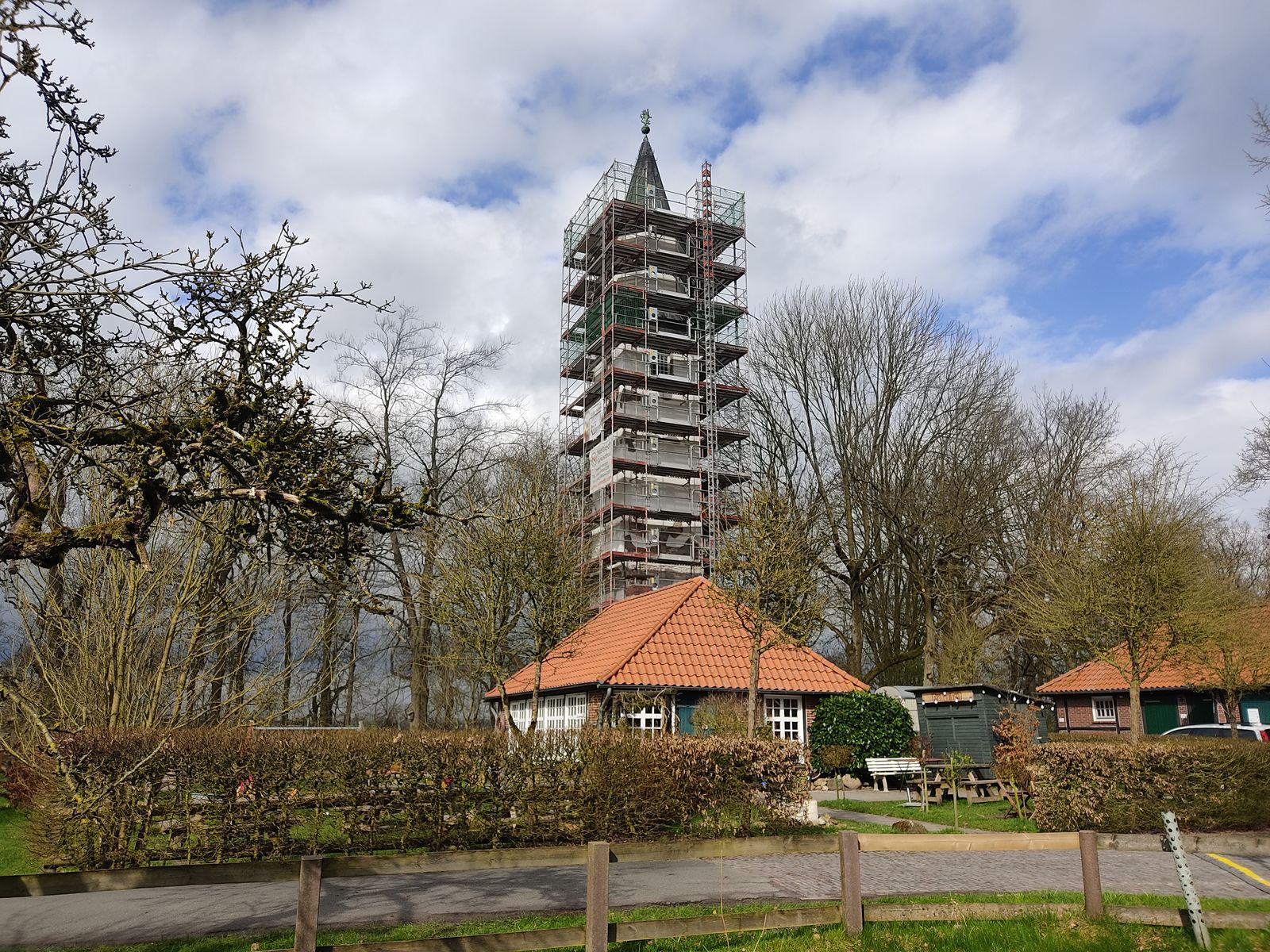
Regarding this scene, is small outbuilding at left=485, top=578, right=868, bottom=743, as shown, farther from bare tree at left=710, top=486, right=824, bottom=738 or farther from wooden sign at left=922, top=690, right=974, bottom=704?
wooden sign at left=922, top=690, right=974, bottom=704

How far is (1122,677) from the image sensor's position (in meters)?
25.0

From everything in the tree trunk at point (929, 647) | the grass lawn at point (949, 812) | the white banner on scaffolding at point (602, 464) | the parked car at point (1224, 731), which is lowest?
the grass lawn at point (949, 812)

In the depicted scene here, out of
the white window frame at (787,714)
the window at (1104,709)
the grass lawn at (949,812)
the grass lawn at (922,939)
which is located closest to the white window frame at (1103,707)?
the window at (1104,709)

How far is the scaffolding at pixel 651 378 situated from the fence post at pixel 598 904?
39.4 meters

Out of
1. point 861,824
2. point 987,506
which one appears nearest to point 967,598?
point 987,506

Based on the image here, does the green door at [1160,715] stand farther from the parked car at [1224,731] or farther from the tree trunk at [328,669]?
the tree trunk at [328,669]

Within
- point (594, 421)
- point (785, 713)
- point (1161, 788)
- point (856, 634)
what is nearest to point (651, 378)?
point (594, 421)

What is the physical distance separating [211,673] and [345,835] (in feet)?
15.1

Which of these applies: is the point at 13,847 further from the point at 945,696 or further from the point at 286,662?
the point at 945,696

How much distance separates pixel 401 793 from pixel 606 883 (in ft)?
26.1

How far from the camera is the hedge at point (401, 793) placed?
39.3ft

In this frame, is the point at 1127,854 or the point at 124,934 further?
the point at 1127,854

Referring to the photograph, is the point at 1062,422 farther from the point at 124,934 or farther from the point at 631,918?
the point at 124,934

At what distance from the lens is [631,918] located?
8.91 metres
